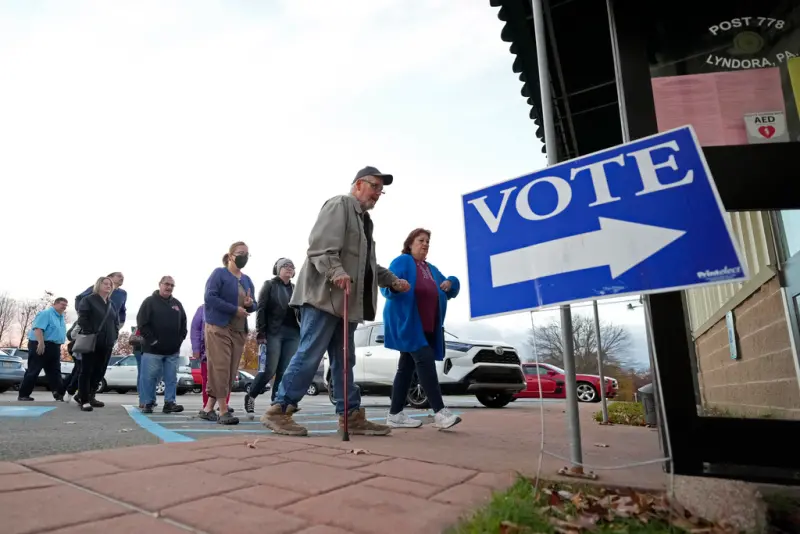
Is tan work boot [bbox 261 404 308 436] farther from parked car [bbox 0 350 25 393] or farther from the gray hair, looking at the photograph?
parked car [bbox 0 350 25 393]

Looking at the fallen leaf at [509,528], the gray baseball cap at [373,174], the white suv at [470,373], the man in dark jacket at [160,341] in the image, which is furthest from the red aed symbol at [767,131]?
the white suv at [470,373]

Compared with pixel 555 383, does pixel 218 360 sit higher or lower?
higher

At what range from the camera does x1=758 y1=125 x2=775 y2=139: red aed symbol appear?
2.36 meters

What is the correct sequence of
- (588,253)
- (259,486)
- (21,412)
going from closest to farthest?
1. (259,486)
2. (588,253)
3. (21,412)

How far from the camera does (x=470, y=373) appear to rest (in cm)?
852

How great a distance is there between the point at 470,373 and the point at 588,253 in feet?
21.8

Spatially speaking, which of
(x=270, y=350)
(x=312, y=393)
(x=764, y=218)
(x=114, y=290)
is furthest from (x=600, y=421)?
(x=312, y=393)

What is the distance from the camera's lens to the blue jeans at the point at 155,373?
6.13 metres

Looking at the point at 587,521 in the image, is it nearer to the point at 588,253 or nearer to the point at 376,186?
the point at 588,253

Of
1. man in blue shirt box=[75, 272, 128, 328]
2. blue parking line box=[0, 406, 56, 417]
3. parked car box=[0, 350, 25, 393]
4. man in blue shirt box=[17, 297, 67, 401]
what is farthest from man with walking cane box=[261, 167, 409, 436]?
parked car box=[0, 350, 25, 393]

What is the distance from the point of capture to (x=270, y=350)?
5.69 m

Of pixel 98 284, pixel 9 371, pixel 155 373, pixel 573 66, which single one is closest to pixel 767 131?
pixel 573 66

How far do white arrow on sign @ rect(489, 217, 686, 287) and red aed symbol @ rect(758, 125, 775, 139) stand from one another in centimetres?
88

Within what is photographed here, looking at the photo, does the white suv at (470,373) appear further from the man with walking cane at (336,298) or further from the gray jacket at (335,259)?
the gray jacket at (335,259)
